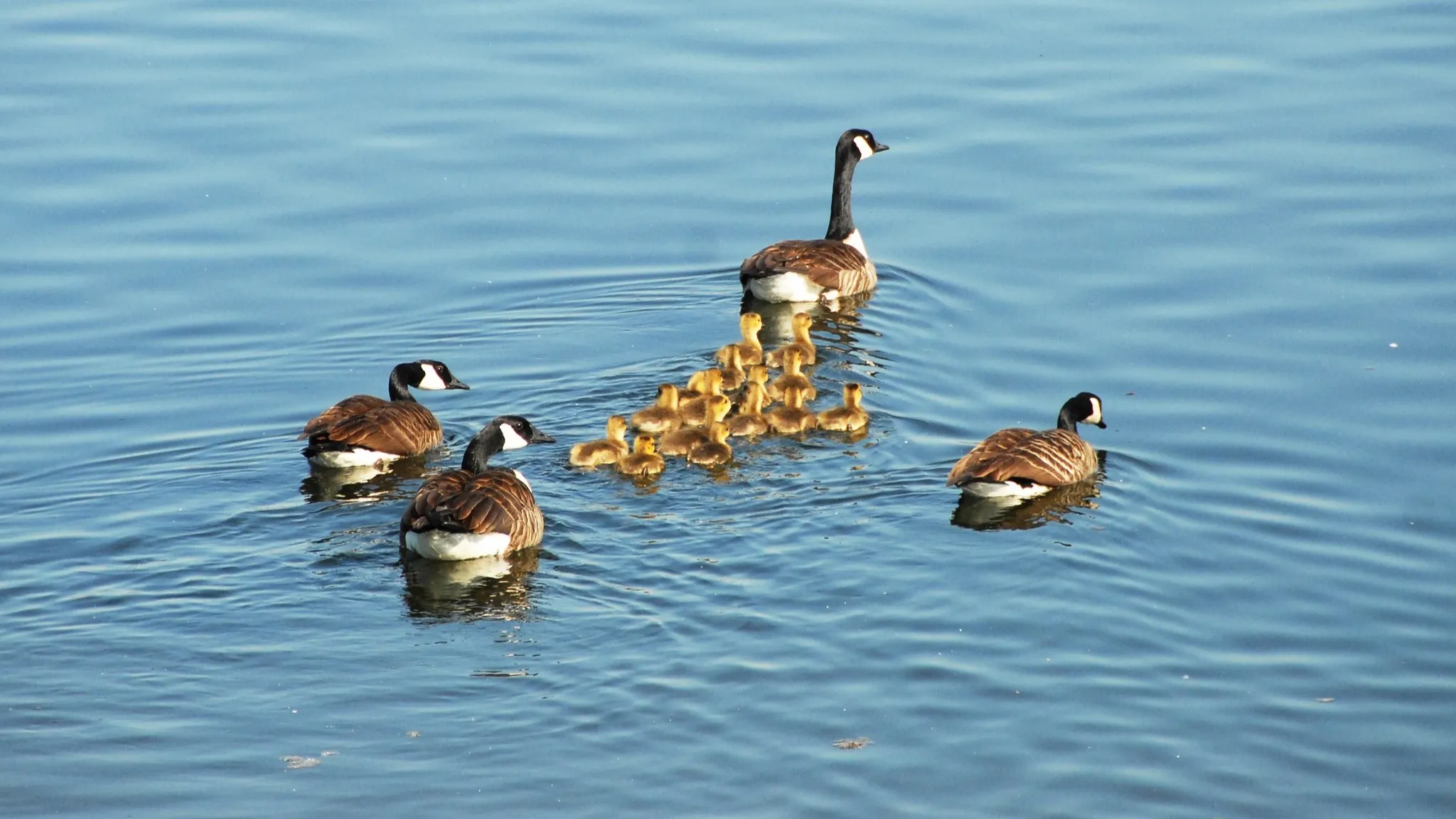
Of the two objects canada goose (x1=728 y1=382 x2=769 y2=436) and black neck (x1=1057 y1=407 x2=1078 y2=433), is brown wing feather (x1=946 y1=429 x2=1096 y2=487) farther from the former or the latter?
canada goose (x1=728 y1=382 x2=769 y2=436)

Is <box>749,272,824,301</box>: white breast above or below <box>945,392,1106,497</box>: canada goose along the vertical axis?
above

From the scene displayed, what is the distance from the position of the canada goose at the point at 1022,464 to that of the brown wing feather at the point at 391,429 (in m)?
4.10

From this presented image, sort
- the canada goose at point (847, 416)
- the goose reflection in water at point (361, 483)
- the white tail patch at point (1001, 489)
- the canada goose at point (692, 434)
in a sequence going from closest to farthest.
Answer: the white tail patch at point (1001, 489) < the goose reflection in water at point (361, 483) < the canada goose at point (692, 434) < the canada goose at point (847, 416)

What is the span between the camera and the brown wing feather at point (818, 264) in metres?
18.6

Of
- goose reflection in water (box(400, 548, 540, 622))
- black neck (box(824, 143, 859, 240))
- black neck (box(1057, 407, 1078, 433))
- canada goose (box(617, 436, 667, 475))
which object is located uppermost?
black neck (box(824, 143, 859, 240))

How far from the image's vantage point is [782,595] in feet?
39.5

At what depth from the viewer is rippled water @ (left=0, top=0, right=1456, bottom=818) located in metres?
10.3

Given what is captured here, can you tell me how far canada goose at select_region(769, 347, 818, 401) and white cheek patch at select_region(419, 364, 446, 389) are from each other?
268 centimetres

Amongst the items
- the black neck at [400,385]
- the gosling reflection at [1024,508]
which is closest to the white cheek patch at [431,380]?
the black neck at [400,385]

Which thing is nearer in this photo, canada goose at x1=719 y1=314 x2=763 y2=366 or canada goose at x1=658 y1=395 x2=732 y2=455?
canada goose at x1=658 y1=395 x2=732 y2=455

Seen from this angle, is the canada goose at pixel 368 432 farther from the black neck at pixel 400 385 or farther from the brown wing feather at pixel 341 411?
the black neck at pixel 400 385

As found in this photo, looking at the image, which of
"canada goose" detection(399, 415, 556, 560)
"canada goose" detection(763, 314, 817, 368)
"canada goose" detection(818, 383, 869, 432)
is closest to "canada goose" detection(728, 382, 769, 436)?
"canada goose" detection(818, 383, 869, 432)

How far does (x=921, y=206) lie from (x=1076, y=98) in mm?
3084

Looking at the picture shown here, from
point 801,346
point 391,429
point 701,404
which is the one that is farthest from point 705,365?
point 391,429
